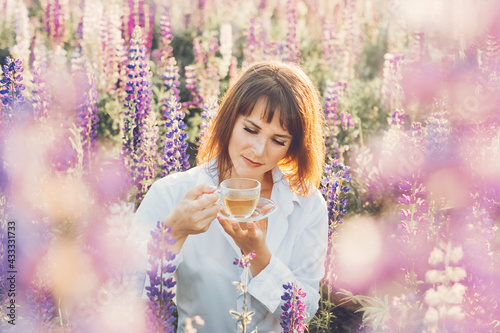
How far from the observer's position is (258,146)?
2160 mm

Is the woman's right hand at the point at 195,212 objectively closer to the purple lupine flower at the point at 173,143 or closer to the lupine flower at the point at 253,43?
the purple lupine flower at the point at 173,143

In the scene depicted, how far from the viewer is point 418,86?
3434 millimetres

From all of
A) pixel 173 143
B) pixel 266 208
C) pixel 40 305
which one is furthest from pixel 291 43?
pixel 40 305

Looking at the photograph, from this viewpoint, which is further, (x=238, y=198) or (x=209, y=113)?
(x=209, y=113)

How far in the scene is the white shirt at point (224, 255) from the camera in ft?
7.66

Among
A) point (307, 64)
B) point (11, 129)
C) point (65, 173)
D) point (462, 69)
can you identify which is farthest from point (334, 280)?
point (307, 64)

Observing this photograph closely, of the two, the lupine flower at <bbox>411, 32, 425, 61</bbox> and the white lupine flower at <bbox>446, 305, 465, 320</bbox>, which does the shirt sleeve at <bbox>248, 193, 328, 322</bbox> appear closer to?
the white lupine flower at <bbox>446, 305, 465, 320</bbox>

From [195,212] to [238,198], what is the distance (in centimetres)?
15

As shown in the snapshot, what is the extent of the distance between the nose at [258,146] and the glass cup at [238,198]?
14cm

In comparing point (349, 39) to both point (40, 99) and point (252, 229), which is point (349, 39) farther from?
point (252, 229)

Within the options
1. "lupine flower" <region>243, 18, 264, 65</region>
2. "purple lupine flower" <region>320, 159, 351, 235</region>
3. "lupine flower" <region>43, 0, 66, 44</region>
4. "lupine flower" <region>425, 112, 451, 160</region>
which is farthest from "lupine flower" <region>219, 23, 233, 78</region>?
"lupine flower" <region>425, 112, 451, 160</region>

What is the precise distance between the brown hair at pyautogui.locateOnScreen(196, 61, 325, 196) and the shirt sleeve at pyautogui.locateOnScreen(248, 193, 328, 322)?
0.15 m

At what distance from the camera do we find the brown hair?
225 centimetres

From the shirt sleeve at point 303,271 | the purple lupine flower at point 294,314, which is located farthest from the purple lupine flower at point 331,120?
the purple lupine flower at point 294,314
